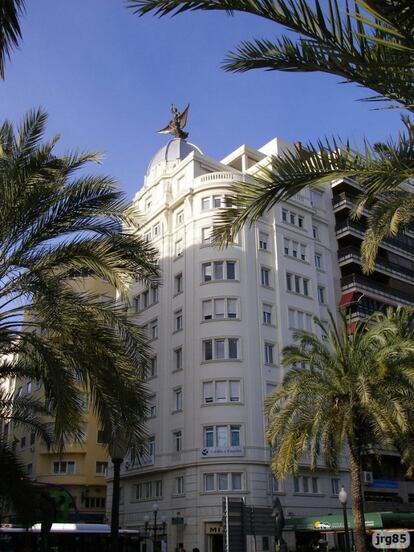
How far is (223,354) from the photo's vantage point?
4072 cm

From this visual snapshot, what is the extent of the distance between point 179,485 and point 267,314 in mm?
12180

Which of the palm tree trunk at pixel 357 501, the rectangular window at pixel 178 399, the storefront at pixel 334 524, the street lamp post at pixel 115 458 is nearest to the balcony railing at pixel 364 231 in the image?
the rectangular window at pixel 178 399

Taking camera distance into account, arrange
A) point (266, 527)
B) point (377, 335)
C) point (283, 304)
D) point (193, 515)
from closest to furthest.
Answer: point (266, 527), point (377, 335), point (193, 515), point (283, 304)

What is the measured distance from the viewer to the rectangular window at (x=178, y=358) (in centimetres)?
4272

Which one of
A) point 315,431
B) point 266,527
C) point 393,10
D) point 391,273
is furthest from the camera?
point 391,273

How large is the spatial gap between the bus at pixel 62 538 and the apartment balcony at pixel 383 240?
29165mm

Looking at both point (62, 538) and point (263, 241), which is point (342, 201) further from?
point (62, 538)

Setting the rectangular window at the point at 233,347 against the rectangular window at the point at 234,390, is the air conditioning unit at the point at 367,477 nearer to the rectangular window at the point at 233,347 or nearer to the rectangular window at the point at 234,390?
the rectangular window at the point at 234,390

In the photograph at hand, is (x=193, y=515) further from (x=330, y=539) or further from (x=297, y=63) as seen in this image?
(x=297, y=63)

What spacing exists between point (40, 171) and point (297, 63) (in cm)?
683

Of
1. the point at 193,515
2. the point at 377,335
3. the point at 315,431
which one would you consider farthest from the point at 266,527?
the point at 193,515

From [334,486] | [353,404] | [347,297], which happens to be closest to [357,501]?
[353,404]

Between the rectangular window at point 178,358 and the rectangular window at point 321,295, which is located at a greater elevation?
the rectangular window at point 321,295

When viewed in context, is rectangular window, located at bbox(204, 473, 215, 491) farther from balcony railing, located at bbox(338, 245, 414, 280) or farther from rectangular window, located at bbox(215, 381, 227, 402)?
balcony railing, located at bbox(338, 245, 414, 280)
